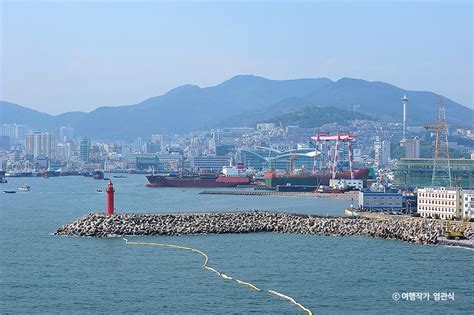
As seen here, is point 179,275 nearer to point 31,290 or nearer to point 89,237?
point 31,290

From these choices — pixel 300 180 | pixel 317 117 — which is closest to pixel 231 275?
Result: pixel 300 180

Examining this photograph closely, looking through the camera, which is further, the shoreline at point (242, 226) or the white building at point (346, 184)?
the white building at point (346, 184)

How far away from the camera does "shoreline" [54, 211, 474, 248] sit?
20875 millimetres

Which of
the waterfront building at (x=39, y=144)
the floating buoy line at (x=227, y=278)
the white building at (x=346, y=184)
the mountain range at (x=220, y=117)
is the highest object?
the mountain range at (x=220, y=117)

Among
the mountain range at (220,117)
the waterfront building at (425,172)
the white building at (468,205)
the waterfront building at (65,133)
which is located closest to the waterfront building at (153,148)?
the waterfront building at (65,133)

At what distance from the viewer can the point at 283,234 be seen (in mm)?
21484

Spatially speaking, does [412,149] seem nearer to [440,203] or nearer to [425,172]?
[425,172]

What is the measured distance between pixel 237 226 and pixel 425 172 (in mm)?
28504

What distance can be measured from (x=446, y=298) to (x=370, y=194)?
17020 millimetres

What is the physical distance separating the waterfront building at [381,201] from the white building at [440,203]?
7.19ft

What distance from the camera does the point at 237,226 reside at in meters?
21.8

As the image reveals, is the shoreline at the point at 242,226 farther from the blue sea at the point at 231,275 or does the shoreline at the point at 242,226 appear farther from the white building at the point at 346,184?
the white building at the point at 346,184

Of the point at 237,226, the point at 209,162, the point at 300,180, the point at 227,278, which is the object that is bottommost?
the point at 227,278

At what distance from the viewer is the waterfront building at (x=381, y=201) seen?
96.3 ft
